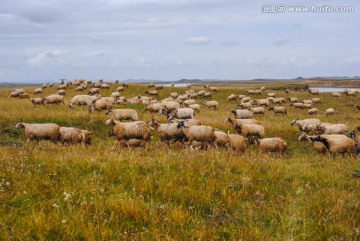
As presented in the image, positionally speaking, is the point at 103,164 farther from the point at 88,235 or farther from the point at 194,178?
the point at 88,235

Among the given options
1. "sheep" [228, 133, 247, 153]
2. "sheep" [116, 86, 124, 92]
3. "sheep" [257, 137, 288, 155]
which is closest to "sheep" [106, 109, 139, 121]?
"sheep" [228, 133, 247, 153]

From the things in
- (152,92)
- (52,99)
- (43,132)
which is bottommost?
(43,132)

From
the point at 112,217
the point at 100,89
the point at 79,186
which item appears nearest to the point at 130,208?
the point at 112,217

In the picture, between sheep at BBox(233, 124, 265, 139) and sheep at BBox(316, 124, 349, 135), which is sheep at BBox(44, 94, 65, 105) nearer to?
sheep at BBox(233, 124, 265, 139)

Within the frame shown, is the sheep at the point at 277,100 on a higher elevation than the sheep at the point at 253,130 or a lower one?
higher

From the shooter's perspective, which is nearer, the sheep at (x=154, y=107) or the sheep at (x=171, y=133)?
the sheep at (x=171, y=133)

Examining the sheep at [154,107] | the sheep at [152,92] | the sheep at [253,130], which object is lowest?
the sheep at [253,130]

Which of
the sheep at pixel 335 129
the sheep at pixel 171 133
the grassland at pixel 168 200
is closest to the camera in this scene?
the grassland at pixel 168 200

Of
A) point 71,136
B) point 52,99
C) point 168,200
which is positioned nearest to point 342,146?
point 168,200

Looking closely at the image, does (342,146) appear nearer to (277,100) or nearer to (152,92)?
(277,100)

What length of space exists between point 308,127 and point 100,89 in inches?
1425

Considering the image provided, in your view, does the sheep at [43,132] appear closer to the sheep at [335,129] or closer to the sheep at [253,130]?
the sheep at [253,130]

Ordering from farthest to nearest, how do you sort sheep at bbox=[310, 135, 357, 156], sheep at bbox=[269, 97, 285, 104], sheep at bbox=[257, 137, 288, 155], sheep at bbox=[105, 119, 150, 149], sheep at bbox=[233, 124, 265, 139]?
sheep at bbox=[269, 97, 285, 104] → sheep at bbox=[233, 124, 265, 139] → sheep at bbox=[257, 137, 288, 155] → sheep at bbox=[310, 135, 357, 156] → sheep at bbox=[105, 119, 150, 149]

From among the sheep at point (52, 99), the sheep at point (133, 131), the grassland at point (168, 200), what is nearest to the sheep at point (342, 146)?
the grassland at point (168, 200)
